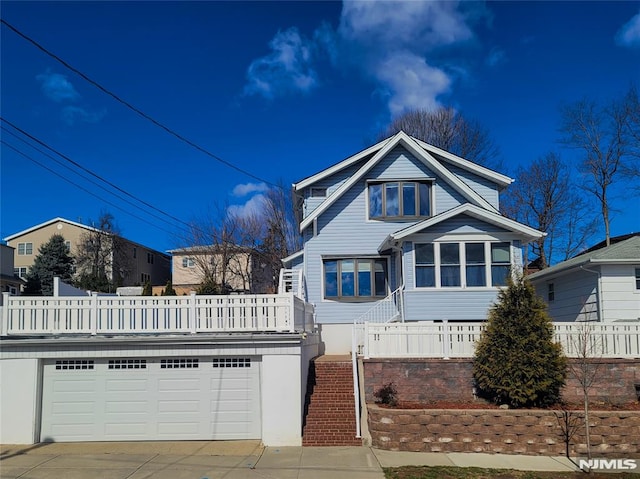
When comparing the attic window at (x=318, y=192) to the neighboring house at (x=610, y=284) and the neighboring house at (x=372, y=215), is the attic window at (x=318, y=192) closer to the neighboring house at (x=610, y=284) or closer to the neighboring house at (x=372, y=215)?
the neighboring house at (x=372, y=215)

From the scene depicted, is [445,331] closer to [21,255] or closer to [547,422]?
[547,422]

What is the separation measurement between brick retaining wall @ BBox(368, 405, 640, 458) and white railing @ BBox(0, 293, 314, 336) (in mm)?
3315

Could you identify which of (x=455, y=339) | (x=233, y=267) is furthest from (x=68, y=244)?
(x=455, y=339)

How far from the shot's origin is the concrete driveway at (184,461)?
925 cm

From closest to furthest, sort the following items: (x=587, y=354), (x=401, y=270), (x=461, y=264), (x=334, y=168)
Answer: (x=587, y=354)
(x=461, y=264)
(x=401, y=270)
(x=334, y=168)

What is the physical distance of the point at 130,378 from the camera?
12.2 m

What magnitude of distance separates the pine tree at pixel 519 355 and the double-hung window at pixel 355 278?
7.01m

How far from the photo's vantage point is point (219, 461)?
10172 mm

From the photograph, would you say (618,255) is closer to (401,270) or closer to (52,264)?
(401,270)

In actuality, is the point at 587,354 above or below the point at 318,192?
below

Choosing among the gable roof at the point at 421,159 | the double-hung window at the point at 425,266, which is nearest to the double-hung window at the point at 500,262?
the double-hung window at the point at 425,266

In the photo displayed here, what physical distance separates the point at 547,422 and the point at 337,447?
4329 millimetres

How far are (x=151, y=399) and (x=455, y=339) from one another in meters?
7.34

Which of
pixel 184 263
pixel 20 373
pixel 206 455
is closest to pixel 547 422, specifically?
pixel 206 455
